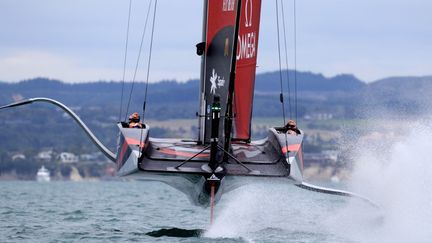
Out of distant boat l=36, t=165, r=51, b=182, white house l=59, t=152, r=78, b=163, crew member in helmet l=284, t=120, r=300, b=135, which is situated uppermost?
crew member in helmet l=284, t=120, r=300, b=135

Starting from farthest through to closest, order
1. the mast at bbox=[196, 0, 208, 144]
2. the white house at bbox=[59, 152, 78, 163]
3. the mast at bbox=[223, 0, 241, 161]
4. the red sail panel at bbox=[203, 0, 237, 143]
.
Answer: the white house at bbox=[59, 152, 78, 163] < the mast at bbox=[196, 0, 208, 144] < the red sail panel at bbox=[203, 0, 237, 143] < the mast at bbox=[223, 0, 241, 161]

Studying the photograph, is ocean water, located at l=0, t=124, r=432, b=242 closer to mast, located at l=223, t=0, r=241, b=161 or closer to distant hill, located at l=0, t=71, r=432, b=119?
mast, located at l=223, t=0, r=241, b=161

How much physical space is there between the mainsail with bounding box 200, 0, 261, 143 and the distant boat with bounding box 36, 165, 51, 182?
7145 cm

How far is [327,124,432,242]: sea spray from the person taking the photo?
1540cm

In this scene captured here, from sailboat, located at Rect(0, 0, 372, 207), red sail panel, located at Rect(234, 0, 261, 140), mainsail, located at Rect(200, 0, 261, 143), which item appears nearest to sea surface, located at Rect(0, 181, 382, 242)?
sailboat, located at Rect(0, 0, 372, 207)

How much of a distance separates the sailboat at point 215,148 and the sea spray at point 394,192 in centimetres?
A: 67

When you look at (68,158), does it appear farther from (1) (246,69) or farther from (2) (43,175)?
(1) (246,69)

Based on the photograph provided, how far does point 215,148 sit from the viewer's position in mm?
13984

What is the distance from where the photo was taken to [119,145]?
1506cm

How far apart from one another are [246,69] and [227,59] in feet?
7.14

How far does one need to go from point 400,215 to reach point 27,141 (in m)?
101

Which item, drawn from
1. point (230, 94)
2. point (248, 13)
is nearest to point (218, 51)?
point (230, 94)

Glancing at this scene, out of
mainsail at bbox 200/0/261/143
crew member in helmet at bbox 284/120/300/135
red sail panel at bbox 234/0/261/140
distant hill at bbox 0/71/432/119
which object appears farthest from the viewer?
distant hill at bbox 0/71/432/119

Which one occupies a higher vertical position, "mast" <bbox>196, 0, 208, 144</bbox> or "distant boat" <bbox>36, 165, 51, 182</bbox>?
"mast" <bbox>196, 0, 208, 144</bbox>
